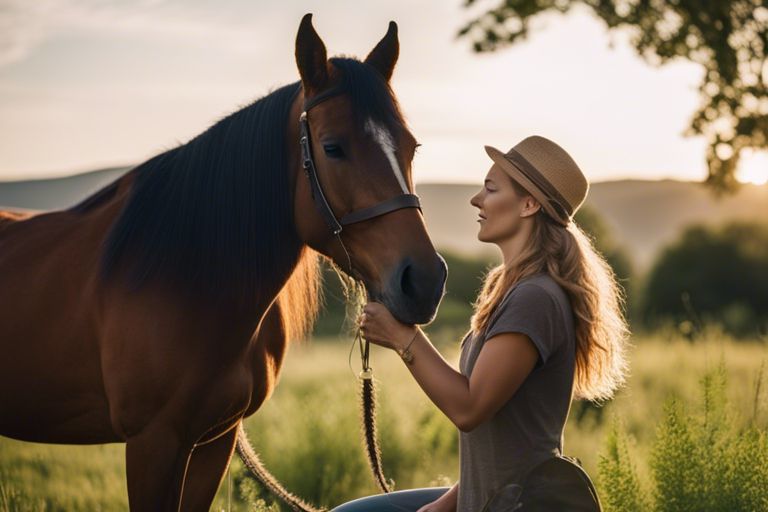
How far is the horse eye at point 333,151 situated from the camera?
269 centimetres

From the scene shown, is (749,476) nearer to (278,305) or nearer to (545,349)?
(545,349)

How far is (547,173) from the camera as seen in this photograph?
8.45ft

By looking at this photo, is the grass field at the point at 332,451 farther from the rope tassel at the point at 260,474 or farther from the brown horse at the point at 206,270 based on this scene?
the brown horse at the point at 206,270

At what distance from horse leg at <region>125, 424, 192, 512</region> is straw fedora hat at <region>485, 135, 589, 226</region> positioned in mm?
1457

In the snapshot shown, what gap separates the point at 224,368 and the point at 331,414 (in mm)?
3438

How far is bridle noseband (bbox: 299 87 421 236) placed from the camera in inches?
102

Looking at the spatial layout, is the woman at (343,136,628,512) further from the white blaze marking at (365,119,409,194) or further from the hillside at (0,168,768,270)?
the hillside at (0,168,768,270)

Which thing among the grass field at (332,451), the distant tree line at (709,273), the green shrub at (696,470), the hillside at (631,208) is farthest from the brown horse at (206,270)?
the hillside at (631,208)

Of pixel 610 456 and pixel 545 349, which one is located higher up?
pixel 545 349

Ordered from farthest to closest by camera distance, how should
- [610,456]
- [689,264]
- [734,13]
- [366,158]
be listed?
[689,264] < [734,13] < [610,456] < [366,158]

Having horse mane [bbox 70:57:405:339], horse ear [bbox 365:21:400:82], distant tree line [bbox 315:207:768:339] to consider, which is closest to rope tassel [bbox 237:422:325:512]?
horse mane [bbox 70:57:405:339]

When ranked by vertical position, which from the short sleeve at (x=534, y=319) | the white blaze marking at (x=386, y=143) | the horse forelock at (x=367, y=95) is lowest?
the short sleeve at (x=534, y=319)

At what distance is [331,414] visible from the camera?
20.3ft

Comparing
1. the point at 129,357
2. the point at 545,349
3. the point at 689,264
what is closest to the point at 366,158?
the point at 545,349
